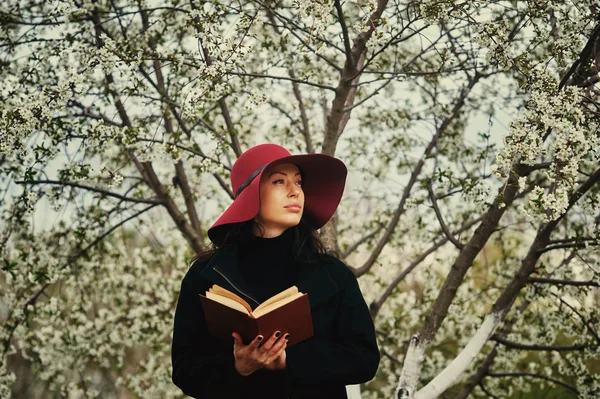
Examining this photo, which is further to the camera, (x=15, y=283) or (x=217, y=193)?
(x=217, y=193)

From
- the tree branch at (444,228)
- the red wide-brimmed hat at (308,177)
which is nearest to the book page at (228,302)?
the red wide-brimmed hat at (308,177)

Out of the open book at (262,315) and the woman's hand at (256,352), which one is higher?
the open book at (262,315)

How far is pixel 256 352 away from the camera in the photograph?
2248mm

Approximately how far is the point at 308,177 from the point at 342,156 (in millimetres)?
4013

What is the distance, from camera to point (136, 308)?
23.6 feet

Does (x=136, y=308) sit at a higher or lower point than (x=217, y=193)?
lower

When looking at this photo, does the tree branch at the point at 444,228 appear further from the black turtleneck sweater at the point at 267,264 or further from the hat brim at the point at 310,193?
the black turtleneck sweater at the point at 267,264

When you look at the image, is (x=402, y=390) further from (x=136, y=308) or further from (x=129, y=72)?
(x=136, y=308)

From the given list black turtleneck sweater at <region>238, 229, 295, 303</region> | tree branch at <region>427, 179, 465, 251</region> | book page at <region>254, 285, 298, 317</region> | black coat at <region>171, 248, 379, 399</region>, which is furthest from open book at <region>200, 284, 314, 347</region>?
tree branch at <region>427, 179, 465, 251</region>

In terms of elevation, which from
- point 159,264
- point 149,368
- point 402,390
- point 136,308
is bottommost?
point 402,390

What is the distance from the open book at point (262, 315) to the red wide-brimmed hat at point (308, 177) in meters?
0.47

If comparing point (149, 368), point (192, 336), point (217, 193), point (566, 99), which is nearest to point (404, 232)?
point (217, 193)

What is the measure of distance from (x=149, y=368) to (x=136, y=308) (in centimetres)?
75

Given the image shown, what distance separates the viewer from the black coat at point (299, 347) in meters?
2.43
